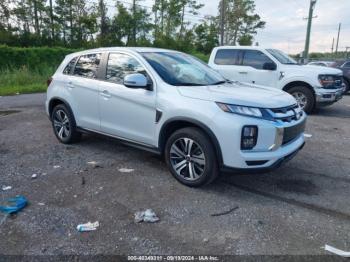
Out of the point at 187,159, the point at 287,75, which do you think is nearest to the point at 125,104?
the point at 187,159

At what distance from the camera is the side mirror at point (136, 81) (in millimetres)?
3990

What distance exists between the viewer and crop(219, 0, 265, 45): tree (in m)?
46.4

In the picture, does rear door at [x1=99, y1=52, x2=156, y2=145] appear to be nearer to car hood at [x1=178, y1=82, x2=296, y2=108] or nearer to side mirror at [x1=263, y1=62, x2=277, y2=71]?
car hood at [x1=178, y1=82, x2=296, y2=108]

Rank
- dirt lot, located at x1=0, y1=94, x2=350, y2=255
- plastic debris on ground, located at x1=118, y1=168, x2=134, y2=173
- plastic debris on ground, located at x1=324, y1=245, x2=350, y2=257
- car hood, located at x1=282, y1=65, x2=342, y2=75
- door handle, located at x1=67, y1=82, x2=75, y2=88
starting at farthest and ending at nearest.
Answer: car hood, located at x1=282, y1=65, x2=342, y2=75 < door handle, located at x1=67, y1=82, x2=75, y2=88 < plastic debris on ground, located at x1=118, y1=168, x2=134, y2=173 < dirt lot, located at x1=0, y1=94, x2=350, y2=255 < plastic debris on ground, located at x1=324, y1=245, x2=350, y2=257

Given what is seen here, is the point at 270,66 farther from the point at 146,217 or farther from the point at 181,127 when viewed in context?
the point at 146,217

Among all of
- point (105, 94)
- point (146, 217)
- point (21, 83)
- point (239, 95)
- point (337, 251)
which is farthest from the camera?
point (21, 83)

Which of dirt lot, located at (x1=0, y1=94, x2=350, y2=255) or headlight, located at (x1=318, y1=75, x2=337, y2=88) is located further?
headlight, located at (x1=318, y1=75, x2=337, y2=88)

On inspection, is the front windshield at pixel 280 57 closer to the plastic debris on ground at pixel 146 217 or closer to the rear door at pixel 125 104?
the rear door at pixel 125 104

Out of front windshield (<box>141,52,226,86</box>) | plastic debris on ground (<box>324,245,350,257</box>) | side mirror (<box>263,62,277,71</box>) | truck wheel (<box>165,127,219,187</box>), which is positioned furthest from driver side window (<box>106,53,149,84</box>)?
side mirror (<box>263,62,277,71</box>)

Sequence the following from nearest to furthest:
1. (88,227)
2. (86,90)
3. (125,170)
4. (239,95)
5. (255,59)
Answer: (88,227) < (239,95) < (125,170) < (86,90) < (255,59)

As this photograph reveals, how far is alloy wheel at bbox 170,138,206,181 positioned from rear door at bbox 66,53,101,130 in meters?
1.60

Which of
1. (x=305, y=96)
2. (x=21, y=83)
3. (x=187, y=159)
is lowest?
(x=21, y=83)

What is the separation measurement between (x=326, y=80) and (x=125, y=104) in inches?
252

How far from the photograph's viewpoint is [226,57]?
9633 mm
